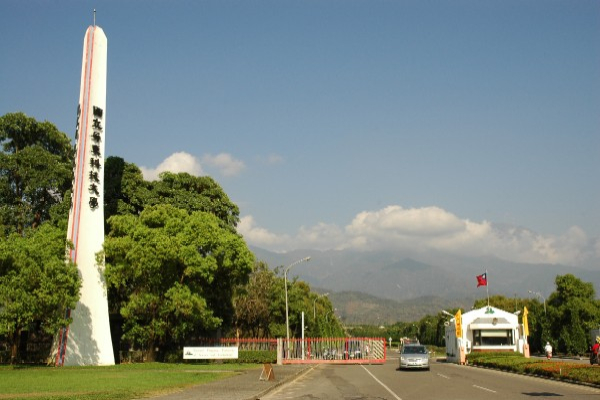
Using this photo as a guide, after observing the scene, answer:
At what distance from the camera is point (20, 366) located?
116 feet

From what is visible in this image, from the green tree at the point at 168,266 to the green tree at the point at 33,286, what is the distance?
377cm

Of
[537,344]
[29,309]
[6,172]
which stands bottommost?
[537,344]

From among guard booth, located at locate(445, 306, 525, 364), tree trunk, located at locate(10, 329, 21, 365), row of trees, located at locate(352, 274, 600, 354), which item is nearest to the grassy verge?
guard booth, located at locate(445, 306, 525, 364)

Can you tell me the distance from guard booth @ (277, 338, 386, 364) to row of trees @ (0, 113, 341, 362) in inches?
237

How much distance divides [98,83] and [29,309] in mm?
15850

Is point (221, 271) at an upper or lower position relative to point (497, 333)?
upper

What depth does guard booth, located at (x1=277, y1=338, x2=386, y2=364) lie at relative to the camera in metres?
45.6

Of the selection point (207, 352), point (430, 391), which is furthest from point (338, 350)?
point (430, 391)

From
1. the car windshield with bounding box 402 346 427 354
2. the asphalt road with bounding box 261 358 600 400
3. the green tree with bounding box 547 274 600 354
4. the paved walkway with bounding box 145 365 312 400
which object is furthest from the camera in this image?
the green tree with bounding box 547 274 600 354

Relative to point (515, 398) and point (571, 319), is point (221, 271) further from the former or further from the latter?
point (571, 319)

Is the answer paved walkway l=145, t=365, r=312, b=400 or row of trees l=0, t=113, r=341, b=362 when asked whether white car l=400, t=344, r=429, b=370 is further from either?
row of trees l=0, t=113, r=341, b=362

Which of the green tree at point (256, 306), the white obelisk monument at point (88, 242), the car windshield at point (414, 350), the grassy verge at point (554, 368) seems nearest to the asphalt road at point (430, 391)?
the grassy verge at point (554, 368)

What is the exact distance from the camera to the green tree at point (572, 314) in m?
63.4

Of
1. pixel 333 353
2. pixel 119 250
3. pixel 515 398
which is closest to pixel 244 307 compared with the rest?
pixel 333 353
